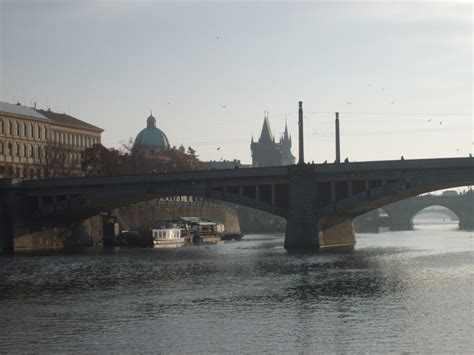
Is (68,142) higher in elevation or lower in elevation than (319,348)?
higher

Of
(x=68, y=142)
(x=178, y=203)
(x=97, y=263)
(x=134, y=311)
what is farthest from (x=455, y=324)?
(x=68, y=142)

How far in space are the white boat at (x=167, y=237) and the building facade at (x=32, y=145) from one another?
33.5 metres

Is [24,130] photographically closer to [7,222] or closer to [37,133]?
[37,133]

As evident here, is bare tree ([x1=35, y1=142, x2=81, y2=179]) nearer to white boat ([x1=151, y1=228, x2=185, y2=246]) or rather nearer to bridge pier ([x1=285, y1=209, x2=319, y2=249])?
white boat ([x1=151, y1=228, x2=185, y2=246])

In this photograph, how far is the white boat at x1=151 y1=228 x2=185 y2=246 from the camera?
411ft

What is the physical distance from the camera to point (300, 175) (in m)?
103

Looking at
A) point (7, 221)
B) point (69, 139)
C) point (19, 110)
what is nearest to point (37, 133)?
point (19, 110)

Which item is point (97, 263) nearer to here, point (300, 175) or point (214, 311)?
point (300, 175)

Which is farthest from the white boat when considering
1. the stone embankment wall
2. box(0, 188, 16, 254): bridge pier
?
box(0, 188, 16, 254): bridge pier

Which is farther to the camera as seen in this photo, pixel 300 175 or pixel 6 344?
pixel 300 175

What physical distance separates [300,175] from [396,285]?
43640 mm

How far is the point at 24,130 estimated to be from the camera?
171 metres

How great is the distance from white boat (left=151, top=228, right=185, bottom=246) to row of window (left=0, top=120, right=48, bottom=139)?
46094 mm

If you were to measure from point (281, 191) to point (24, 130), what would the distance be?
77.3m
